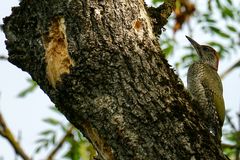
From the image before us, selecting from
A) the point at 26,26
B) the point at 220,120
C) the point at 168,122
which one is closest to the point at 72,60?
the point at 26,26

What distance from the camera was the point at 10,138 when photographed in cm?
528

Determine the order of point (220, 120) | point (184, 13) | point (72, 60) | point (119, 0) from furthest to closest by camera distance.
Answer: point (184, 13), point (220, 120), point (119, 0), point (72, 60)

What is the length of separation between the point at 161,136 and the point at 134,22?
0.83 metres

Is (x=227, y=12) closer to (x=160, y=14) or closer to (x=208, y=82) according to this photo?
(x=208, y=82)

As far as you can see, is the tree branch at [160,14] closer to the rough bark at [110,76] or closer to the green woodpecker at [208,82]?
the rough bark at [110,76]

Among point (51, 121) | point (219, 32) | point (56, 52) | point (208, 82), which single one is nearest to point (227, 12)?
point (219, 32)

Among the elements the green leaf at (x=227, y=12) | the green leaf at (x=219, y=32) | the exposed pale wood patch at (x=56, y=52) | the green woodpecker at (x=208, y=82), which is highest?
the exposed pale wood patch at (x=56, y=52)

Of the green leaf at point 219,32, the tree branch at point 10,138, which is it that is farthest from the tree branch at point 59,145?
the green leaf at point 219,32

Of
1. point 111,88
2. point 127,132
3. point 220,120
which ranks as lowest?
point 220,120

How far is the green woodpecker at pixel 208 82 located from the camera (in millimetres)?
5453

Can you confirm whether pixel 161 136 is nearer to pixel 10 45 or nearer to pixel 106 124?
Answer: pixel 106 124

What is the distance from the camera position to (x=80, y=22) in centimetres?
319

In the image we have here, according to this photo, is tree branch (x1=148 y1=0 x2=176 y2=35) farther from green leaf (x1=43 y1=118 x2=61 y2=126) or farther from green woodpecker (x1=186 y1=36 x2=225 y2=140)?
green leaf (x1=43 y1=118 x2=61 y2=126)

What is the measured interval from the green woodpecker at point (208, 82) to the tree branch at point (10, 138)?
1.84 metres
